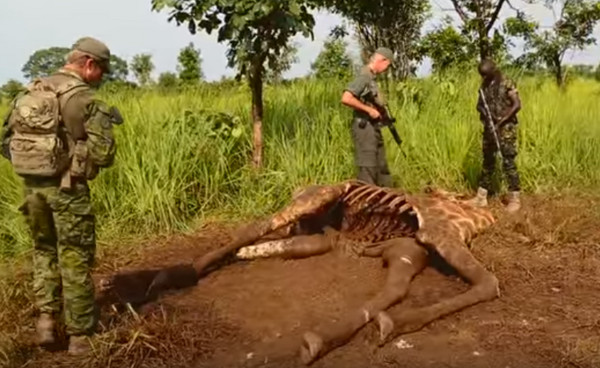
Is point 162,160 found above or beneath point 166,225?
above

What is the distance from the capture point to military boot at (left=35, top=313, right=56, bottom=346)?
370 cm

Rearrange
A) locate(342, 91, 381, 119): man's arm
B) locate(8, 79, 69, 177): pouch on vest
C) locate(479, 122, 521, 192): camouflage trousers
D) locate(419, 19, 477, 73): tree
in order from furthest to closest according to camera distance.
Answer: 1. locate(419, 19, 477, 73): tree
2. locate(479, 122, 521, 192): camouflage trousers
3. locate(342, 91, 381, 119): man's arm
4. locate(8, 79, 69, 177): pouch on vest

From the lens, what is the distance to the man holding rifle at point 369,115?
5668 millimetres

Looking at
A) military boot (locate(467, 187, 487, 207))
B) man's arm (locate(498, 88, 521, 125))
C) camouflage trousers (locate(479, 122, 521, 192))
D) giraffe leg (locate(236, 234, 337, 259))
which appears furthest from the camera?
military boot (locate(467, 187, 487, 207))

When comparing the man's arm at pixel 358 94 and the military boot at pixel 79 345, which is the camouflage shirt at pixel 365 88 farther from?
the military boot at pixel 79 345

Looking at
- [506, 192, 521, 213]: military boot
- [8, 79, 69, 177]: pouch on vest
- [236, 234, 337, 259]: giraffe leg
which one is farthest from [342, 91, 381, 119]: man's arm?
[8, 79, 69, 177]: pouch on vest

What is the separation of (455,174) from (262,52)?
2432 millimetres

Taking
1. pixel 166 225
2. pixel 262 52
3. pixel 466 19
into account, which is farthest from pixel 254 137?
pixel 466 19

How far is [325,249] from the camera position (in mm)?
5145

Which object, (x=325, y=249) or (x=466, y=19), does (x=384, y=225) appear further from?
(x=466, y=19)

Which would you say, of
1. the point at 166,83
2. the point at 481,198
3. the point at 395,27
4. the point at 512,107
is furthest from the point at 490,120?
the point at 395,27

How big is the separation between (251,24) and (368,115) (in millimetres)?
1349

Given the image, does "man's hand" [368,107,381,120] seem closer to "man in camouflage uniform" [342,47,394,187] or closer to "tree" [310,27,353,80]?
"man in camouflage uniform" [342,47,394,187]

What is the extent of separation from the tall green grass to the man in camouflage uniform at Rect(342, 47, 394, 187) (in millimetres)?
991
